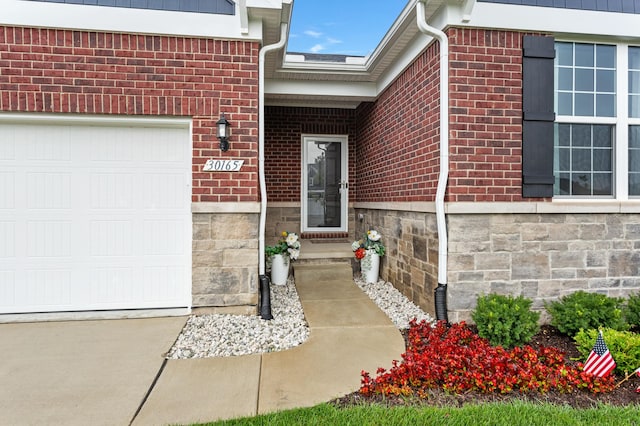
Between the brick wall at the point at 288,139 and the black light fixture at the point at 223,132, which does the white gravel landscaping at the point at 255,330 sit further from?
the brick wall at the point at 288,139

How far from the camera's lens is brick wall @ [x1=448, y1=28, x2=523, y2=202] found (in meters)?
4.04

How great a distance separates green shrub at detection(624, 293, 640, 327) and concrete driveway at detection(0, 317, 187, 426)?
14.6 feet

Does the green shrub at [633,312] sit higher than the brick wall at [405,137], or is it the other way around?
the brick wall at [405,137]

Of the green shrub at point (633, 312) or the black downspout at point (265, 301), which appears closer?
the green shrub at point (633, 312)

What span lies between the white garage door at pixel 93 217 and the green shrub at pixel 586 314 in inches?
154

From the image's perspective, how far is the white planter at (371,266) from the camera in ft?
19.7

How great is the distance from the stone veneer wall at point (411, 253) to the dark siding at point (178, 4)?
325 cm

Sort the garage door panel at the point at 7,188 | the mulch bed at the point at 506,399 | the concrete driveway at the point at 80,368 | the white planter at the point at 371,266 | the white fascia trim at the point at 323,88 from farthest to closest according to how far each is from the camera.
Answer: the white fascia trim at the point at 323,88, the white planter at the point at 371,266, the garage door panel at the point at 7,188, the mulch bed at the point at 506,399, the concrete driveway at the point at 80,368

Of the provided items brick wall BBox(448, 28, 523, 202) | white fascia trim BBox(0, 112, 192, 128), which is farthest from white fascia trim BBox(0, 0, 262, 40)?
brick wall BBox(448, 28, 523, 202)

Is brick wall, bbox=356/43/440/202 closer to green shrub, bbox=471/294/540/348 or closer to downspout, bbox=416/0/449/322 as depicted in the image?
downspout, bbox=416/0/449/322

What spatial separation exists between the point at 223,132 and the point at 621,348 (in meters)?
4.10

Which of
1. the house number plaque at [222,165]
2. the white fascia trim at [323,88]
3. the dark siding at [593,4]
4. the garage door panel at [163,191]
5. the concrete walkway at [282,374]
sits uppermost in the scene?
the dark siding at [593,4]

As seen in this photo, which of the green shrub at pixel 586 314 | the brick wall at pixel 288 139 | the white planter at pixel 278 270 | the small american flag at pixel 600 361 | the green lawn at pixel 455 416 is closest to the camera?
the green lawn at pixel 455 416

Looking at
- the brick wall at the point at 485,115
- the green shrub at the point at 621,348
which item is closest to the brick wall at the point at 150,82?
the brick wall at the point at 485,115
